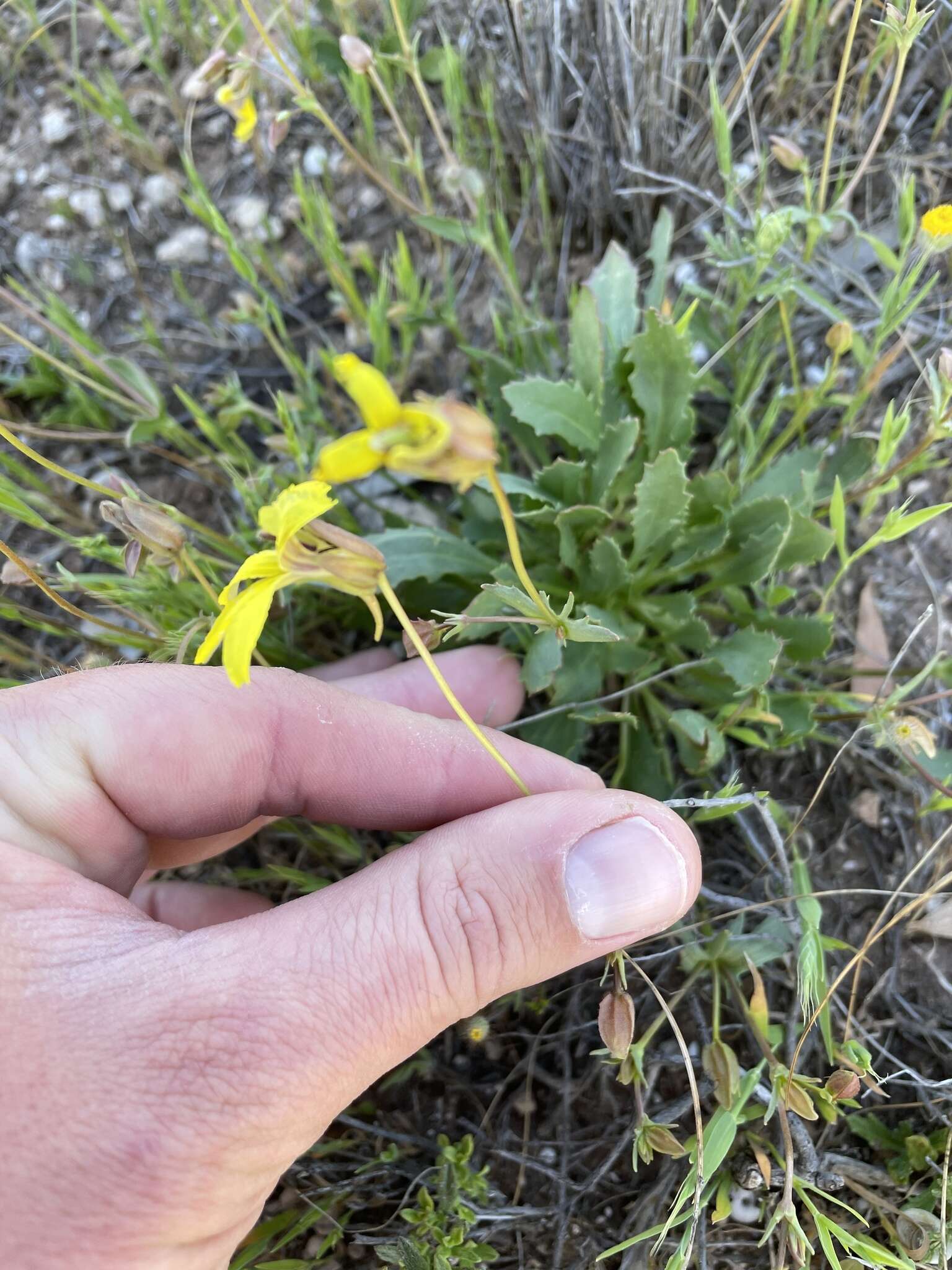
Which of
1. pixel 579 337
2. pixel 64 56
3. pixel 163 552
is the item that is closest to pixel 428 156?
pixel 579 337

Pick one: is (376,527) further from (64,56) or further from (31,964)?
(64,56)

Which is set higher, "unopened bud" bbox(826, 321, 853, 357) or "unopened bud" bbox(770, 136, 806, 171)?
"unopened bud" bbox(770, 136, 806, 171)

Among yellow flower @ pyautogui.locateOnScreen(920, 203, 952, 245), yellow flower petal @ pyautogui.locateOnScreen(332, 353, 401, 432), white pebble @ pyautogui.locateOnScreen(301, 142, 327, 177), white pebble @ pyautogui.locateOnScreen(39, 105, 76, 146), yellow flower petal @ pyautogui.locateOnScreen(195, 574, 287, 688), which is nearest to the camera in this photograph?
yellow flower petal @ pyautogui.locateOnScreen(332, 353, 401, 432)

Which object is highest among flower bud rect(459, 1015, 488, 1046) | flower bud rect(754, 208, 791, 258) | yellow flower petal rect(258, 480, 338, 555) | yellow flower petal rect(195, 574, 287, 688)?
yellow flower petal rect(258, 480, 338, 555)

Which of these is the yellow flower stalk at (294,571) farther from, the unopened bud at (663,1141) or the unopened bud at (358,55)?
the unopened bud at (358,55)

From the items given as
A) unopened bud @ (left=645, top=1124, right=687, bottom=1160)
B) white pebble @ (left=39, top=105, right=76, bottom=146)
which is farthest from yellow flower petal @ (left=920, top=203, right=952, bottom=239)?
white pebble @ (left=39, top=105, right=76, bottom=146)

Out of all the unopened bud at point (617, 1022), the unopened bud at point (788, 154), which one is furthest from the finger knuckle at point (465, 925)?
the unopened bud at point (788, 154)

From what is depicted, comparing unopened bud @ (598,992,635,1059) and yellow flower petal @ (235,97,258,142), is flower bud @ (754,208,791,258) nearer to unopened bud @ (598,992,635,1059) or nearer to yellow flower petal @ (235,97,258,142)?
yellow flower petal @ (235,97,258,142)
